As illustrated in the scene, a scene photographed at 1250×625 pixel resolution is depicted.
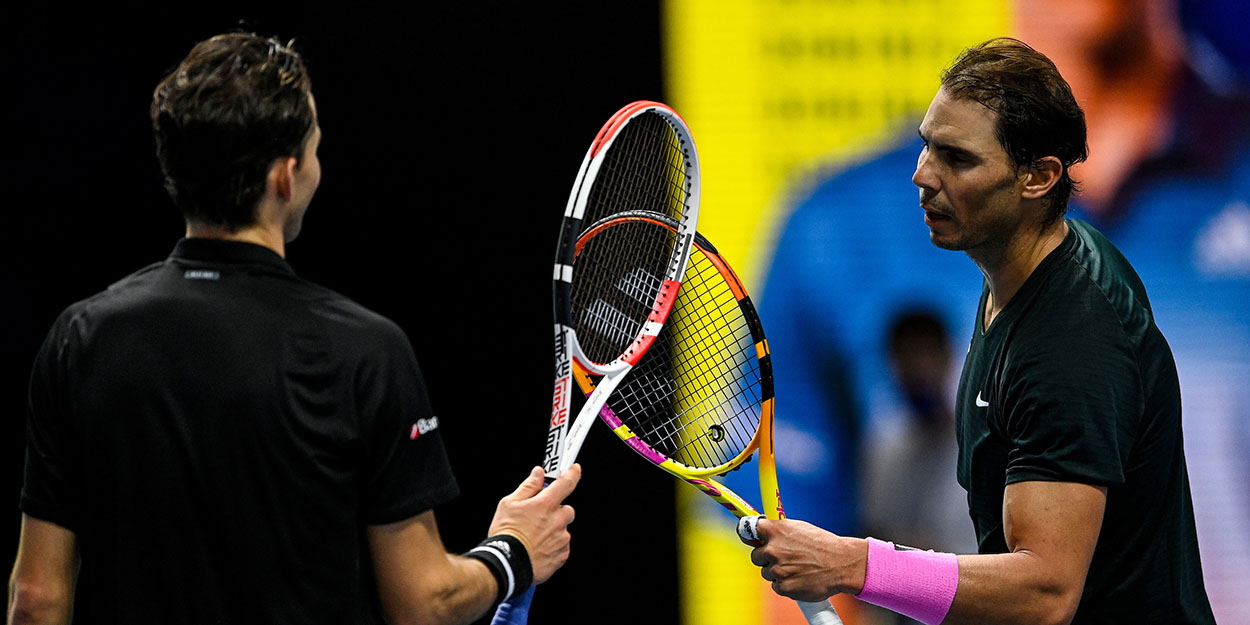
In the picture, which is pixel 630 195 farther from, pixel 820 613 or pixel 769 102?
pixel 769 102

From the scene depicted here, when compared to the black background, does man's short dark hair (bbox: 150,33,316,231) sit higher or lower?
higher

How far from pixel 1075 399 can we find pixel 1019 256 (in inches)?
12.5

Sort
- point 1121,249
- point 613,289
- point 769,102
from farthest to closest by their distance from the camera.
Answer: point 1121,249 < point 769,102 < point 613,289

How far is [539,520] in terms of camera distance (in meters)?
2.03

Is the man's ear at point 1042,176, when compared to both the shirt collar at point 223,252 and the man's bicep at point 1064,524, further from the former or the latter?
the shirt collar at point 223,252

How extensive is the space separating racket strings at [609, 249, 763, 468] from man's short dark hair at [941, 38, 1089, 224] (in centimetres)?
72

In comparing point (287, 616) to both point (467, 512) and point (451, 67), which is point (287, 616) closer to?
point (467, 512)

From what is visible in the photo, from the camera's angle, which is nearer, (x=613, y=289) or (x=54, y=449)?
(x=54, y=449)

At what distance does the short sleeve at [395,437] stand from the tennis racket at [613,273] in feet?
1.26

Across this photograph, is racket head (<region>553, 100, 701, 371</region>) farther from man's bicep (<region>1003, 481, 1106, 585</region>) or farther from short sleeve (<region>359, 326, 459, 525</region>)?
man's bicep (<region>1003, 481, 1106, 585</region>)

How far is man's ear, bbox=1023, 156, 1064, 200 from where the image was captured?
1932 millimetres

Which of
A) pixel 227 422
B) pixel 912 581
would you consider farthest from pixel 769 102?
pixel 227 422

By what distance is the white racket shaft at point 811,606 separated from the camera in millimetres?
2082

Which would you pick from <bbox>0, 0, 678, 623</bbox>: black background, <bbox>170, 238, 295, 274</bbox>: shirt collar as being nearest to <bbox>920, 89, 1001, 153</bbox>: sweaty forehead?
<bbox>170, 238, 295, 274</bbox>: shirt collar
